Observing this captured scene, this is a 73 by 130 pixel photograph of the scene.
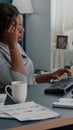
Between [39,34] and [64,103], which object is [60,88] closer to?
[64,103]

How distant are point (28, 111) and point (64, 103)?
Answer: 0.65 feet

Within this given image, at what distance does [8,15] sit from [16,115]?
0.93 meters

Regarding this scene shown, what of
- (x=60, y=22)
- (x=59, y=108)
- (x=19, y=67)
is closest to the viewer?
(x=59, y=108)

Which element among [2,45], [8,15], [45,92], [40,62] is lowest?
[40,62]

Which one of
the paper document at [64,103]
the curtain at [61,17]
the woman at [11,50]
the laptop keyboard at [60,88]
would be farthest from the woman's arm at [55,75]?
the curtain at [61,17]

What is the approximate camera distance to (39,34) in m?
3.77

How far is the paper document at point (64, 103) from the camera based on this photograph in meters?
1.33

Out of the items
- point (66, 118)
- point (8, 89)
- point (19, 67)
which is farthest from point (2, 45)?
point (66, 118)

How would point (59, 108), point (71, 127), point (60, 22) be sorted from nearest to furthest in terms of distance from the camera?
1. point (59, 108)
2. point (71, 127)
3. point (60, 22)

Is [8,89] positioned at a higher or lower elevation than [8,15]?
→ lower

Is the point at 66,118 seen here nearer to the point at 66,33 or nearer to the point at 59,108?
the point at 59,108

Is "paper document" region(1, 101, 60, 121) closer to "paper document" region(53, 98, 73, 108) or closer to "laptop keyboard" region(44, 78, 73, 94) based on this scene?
"paper document" region(53, 98, 73, 108)

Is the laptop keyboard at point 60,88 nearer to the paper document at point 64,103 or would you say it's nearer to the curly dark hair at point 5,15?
the paper document at point 64,103

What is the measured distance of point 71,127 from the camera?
4.66 ft
